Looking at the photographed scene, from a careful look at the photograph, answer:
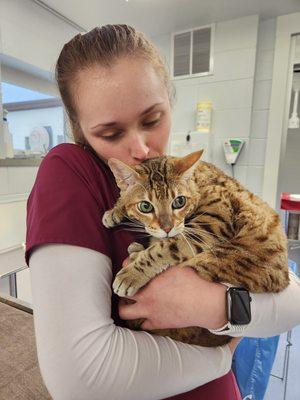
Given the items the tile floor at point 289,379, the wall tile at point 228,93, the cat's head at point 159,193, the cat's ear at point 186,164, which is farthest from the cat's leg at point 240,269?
the wall tile at point 228,93

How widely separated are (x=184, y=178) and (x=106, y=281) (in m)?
0.34

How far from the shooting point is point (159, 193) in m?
0.68

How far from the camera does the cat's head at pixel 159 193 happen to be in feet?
2.13

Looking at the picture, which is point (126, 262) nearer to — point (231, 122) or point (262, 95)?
point (231, 122)

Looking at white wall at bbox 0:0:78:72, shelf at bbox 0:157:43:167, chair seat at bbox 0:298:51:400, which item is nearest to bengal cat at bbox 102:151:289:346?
chair seat at bbox 0:298:51:400

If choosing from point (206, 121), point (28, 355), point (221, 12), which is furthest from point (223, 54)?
point (28, 355)

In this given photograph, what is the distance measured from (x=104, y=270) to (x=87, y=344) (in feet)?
0.41

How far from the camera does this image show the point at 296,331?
2.04 metres

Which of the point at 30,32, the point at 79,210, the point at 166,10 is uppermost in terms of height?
the point at 166,10

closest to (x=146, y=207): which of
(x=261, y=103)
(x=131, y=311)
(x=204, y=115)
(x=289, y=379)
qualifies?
(x=131, y=311)

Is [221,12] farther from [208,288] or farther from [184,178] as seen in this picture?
[208,288]

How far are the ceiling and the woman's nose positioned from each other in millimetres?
1956

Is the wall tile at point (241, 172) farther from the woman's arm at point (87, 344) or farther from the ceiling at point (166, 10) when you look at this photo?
the woman's arm at point (87, 344)

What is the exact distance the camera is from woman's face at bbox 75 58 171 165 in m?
0.57
